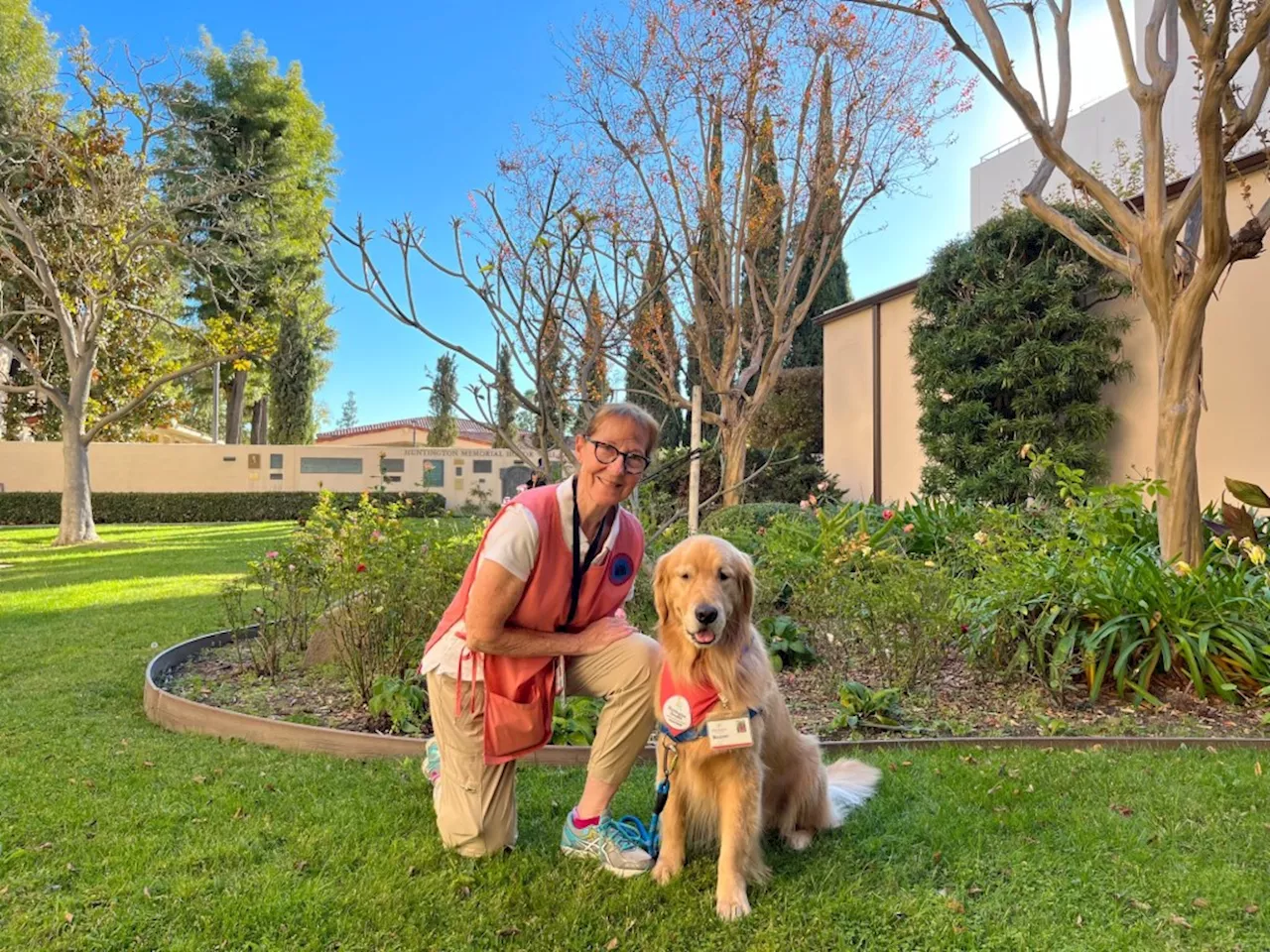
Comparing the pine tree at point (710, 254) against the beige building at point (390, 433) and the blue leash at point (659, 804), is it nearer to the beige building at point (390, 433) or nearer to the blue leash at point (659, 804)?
the blue leash at point (659, 804)

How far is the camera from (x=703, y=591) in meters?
2.30

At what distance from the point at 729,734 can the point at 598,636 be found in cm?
53

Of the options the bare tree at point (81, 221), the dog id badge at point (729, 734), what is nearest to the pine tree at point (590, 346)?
the dog id badge at point (729, 734)

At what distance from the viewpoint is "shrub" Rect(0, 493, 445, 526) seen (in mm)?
19297

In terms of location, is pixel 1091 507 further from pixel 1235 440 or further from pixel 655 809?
pixel 1235 440

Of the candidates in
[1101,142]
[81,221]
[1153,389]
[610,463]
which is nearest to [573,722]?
[610,463]

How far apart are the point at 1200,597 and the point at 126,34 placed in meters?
15.2

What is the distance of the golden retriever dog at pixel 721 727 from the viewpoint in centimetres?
225

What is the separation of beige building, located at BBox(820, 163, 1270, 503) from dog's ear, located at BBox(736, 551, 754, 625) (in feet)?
16.2

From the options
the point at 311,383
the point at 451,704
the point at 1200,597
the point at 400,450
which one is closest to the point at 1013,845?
the point at 451,704

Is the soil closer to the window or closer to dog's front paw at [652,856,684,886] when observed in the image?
dog's front paw at [652,856,684,886]

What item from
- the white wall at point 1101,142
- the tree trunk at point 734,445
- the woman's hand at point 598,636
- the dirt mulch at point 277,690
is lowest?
the dirt mulch at point 277,690

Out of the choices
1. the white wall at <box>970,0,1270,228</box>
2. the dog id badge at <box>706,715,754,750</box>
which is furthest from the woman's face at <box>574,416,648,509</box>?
the white wall at <box>970,0,1270,228</box>

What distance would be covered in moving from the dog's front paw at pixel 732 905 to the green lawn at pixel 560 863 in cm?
4
